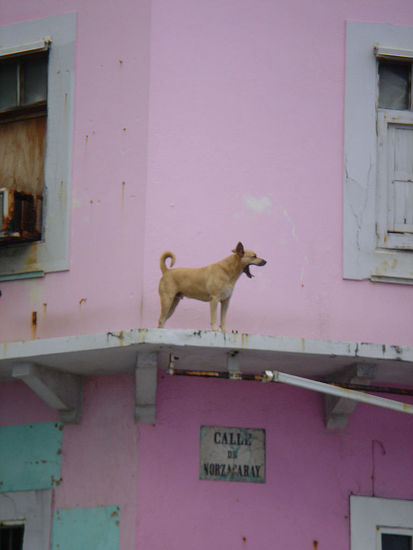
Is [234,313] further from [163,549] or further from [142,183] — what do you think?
[163,549]

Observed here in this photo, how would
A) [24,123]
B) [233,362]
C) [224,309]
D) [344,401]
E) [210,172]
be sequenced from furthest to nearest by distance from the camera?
1. [24,123]
2. [210,172]
3. [344,401]
4. [224,309]
5. [233,362]

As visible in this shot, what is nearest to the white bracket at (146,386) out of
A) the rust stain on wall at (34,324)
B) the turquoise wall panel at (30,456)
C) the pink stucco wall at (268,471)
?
the pink stucco wall at (268,471)

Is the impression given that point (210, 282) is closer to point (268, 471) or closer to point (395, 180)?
point (268, 471)

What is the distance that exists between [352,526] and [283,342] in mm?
1667

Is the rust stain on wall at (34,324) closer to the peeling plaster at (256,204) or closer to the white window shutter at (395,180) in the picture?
the peeling plaster at (256,204)

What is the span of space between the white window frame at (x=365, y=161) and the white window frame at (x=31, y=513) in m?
3.04

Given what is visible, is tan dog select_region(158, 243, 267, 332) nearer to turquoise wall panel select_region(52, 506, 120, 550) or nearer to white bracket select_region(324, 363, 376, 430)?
white bracket select_region(324, 363, 376, 430)

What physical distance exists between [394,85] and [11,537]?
4952 mm

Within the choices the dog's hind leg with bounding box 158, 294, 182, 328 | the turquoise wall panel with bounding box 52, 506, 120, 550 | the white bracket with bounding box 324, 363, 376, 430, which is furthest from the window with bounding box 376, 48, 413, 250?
the turquoise wall panel with bounding box 52, 506, 120, 550

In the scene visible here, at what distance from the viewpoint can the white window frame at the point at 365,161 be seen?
423 inches

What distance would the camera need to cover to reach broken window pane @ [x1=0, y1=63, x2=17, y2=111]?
11.6 meters

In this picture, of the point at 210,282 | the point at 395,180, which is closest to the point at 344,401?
the point at 210,282

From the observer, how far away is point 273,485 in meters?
10.4

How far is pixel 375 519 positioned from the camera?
10.4m
